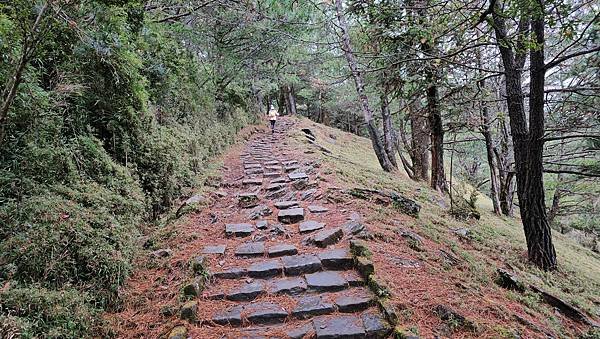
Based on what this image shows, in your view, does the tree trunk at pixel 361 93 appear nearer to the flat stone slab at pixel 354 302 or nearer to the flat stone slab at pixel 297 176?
the flat stone slab at pixel 297 176

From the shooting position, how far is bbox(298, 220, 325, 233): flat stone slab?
4945 mm

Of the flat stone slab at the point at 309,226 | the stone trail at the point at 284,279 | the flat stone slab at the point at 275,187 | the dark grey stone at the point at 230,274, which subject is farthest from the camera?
the flat stone slab at the point at 275,187

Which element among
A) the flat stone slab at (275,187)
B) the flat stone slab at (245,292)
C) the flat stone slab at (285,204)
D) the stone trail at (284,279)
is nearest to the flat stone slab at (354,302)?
the stone trail at (284,279)

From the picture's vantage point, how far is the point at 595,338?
3.48m

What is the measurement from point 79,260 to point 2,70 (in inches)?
74.5

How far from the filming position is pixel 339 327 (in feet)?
10.0

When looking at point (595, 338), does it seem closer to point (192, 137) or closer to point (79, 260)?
point (79, 260)

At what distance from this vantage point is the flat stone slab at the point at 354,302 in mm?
3311

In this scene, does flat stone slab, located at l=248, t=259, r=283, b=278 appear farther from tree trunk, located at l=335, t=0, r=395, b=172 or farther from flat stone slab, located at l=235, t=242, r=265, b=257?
tree trunk, located at l=335, t=0, r=395, b=172

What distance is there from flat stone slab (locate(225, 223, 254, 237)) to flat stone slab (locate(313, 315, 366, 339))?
6.86ft

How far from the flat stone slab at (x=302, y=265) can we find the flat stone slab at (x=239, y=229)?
3.51 ft

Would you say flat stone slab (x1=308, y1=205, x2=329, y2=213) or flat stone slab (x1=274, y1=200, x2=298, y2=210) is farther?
flat stone slab (x1=274, y1=200, x2=298, y2=210)

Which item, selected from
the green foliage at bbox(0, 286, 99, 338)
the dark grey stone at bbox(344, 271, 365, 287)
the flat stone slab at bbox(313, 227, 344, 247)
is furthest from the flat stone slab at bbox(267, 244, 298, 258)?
the green foliage at bbox(0, 286, 99, 338)

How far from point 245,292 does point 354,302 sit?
1128mm
